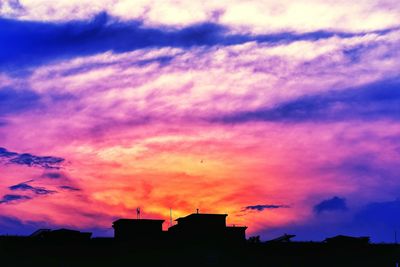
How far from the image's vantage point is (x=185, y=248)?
74.3 metres

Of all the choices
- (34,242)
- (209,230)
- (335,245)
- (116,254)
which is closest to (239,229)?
(209,230)

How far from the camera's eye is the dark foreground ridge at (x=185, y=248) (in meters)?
68.1

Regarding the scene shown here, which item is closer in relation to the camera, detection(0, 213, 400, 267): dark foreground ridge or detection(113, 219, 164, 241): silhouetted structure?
detection(0, 213, 400, 267): dark foreground ridge

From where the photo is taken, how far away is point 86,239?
2795 inches

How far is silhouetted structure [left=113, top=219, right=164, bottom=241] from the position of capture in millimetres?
76000

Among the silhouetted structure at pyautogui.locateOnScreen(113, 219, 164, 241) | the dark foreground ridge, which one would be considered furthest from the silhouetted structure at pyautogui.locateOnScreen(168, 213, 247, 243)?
the silhouetted structure at pyautogui.locateOnScreen(113, 219, 164, 241)

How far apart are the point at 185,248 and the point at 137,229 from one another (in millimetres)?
6133

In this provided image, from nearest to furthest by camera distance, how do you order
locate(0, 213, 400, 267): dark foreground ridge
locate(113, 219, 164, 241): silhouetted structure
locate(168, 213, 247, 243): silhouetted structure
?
1. locate(0, 213, 400, 267): dark foreground ridge
2. locate(113, 219, 164, 241): silhouetted structure
3. locate(168, 213, 247, 243): silhouetted structure

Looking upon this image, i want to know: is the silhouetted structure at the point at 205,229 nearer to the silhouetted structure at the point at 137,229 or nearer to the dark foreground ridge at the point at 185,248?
the dark foreground ridge at the point at 185,248

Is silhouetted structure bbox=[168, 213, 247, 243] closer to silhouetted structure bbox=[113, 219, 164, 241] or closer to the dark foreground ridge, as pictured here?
the dark foreground ridge

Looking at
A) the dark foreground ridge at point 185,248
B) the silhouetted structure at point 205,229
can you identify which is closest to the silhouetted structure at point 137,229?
the dark foreground ridge at point 185,248

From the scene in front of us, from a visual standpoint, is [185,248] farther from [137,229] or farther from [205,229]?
[137,229]

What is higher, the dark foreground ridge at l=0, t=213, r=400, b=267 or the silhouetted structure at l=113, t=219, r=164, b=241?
the silhouetted structure at l=113, t=219, r=164, b=241

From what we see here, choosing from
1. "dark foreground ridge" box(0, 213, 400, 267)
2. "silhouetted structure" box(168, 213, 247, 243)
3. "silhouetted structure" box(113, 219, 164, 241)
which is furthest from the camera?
"silhouetted structure" box(168, 213, 247, 243)
